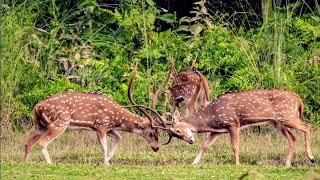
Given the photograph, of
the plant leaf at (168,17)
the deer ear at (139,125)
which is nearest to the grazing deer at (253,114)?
the deer ear at (139,125)

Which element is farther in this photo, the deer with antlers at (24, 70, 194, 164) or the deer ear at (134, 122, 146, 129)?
the deer ear at (134, 122, 146, 129)

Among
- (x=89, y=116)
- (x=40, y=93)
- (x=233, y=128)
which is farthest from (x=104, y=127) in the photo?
(x=40, y=93)

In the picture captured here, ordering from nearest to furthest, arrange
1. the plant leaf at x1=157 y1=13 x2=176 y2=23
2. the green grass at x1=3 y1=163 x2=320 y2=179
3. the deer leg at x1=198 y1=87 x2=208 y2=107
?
the green grass at x1=3 y1=163 x2=320 y2=179
the deer leg at x1=198 y1=87 x2=208 y2=107
the plant leaf at x1=157 y1=13 x2=176 y2=23

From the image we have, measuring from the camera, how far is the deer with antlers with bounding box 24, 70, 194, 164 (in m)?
13.2

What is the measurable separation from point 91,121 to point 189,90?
1962 millimetres

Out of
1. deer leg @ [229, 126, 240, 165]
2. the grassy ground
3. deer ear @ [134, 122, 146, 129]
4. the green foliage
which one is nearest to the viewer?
the grassy ground

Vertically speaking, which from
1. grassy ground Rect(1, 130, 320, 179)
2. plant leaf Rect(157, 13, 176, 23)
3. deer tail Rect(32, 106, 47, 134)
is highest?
plant leaf Rect(157, 13, 176, 23)

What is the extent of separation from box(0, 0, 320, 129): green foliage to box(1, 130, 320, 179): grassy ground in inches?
40.7

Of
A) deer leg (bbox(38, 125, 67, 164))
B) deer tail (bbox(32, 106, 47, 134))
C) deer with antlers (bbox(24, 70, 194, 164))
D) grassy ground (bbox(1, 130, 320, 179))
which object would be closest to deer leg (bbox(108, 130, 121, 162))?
deer with antlers (bbox(24, 70, 194, 164))

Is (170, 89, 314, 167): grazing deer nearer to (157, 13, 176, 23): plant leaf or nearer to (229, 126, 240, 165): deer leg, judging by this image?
(229, 126, 240, 165): deer leg

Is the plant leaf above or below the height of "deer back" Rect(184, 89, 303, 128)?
above

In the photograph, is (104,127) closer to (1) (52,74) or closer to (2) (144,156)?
(2) (144,156)

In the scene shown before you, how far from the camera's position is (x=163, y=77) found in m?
16.3

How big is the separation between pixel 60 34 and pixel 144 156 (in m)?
4.53
